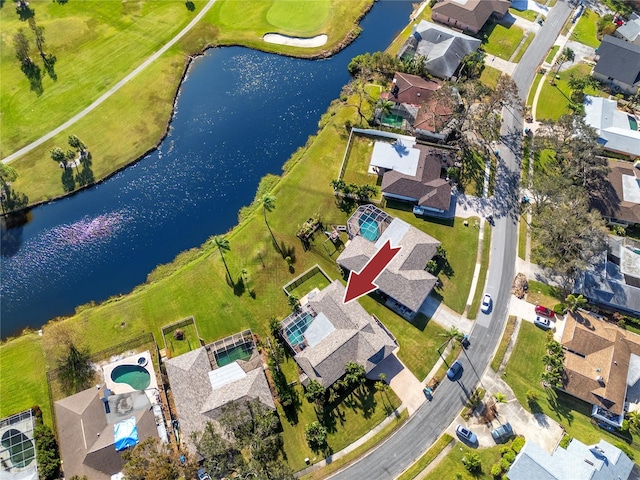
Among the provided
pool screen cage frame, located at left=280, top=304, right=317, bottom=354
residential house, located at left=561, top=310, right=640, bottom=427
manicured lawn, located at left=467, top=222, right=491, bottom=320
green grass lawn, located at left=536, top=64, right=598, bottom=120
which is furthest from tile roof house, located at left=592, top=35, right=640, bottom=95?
pool screen cage frame, located at left=280, top=304, right=317, bottom=354

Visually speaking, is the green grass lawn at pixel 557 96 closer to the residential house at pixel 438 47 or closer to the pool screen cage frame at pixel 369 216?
the residential house at pixel 438 47

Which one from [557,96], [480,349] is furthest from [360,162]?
[557,96]

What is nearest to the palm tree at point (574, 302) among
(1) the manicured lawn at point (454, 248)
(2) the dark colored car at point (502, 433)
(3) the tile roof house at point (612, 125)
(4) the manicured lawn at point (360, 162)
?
(1) the manicured lawn at point (454, 248)

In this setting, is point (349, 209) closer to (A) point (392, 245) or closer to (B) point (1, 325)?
(A) point (392, 245)

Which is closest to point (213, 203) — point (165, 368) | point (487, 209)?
point (165, 368)

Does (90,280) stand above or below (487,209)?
above

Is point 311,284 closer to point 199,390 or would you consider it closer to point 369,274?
point 369,274

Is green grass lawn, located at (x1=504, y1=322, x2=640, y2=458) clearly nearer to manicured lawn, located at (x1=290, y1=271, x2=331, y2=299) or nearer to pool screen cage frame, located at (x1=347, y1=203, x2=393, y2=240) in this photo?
pool screen cage frame, located at (x1=347, y1=203, x2=393, y2=240)
